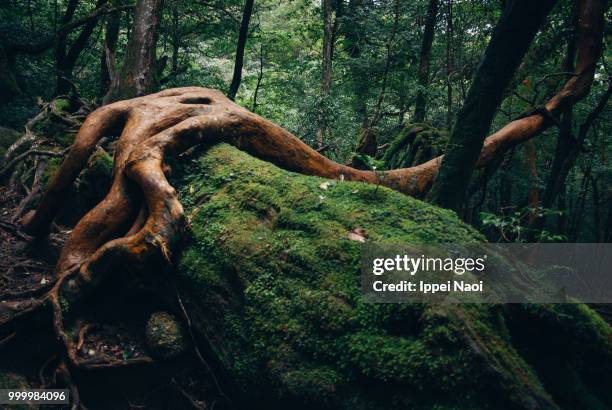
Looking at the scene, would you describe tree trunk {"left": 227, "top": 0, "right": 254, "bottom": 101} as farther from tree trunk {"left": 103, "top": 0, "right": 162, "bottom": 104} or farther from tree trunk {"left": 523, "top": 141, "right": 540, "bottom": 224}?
tree trunk {"left": 523, "top": 141, "right": 540, "bottom": 224}

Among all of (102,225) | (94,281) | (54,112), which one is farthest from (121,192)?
(54,112)

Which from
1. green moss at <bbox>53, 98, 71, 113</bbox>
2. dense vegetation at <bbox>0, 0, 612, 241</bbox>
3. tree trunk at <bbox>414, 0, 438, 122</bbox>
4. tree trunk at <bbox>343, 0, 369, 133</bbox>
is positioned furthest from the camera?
tree trunk at <bbox>343, 0, 369, 133</bbox>

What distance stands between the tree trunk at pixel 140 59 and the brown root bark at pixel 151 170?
1.62 m

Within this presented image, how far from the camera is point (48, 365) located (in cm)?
349

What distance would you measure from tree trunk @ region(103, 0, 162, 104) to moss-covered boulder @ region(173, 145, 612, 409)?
4421mm

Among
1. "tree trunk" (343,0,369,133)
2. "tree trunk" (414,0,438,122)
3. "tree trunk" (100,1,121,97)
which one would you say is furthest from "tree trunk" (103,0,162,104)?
"tree trunk" (343,0,369,133)

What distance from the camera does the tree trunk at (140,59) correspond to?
290 inches

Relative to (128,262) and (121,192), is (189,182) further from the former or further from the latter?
(128,262)

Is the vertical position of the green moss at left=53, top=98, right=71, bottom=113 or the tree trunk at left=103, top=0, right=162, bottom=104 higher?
the tree trunk at left=103, top=0, right=162, bottom=104

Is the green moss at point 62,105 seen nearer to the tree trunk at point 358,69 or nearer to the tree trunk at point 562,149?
the tree trunk at point 358,69

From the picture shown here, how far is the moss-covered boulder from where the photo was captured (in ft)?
8.12

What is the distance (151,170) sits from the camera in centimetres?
402

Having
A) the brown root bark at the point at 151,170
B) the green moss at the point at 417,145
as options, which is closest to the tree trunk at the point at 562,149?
the brown root bark at the point at 151,170

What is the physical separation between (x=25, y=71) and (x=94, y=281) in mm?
10908
